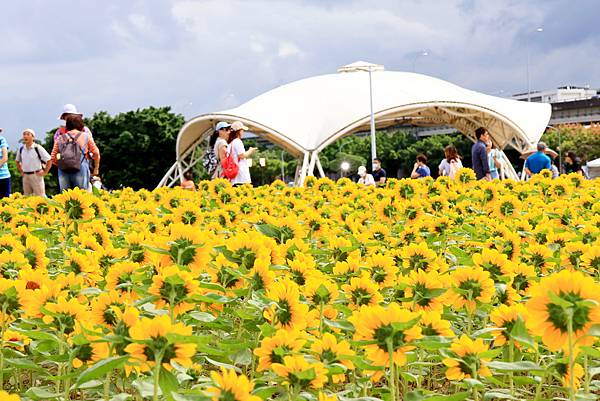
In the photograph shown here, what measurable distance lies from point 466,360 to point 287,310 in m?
0.41

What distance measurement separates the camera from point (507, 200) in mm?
4832

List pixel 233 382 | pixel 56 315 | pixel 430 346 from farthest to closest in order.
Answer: pixel 56 315 → pixel 430 346 → pixel 233 382

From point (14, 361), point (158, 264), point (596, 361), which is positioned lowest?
point (596, 361)

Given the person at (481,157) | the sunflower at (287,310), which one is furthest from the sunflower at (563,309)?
the person at (481,157)

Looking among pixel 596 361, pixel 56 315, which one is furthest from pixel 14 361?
pixel 596 361

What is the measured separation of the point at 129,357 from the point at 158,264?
91cm

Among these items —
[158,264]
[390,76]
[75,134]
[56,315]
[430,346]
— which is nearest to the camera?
[430,346]

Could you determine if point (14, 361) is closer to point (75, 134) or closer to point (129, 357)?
point (129, 357)

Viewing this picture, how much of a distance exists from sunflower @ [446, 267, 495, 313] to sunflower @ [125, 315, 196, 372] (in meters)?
0.95

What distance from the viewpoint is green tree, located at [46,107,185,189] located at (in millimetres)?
50500

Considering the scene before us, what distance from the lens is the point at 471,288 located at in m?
2.26

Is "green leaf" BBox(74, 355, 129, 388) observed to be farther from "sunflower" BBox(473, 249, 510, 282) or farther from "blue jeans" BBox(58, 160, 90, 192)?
"blue jeans" BBox(58, 160, 90, 192)

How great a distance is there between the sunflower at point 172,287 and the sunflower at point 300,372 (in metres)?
0.48

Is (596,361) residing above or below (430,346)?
below
